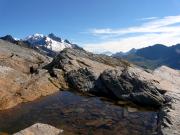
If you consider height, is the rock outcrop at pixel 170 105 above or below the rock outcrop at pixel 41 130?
above

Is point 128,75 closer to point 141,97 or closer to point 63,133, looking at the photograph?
point 141,97

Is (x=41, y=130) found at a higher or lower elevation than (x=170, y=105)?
lower

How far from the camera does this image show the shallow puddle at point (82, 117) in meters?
28.3

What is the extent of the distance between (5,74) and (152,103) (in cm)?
1979

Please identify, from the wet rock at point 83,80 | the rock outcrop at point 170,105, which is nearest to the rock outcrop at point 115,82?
the wet rock at point 83,80

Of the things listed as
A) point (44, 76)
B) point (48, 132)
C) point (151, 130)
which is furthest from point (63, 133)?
point (44, 76)

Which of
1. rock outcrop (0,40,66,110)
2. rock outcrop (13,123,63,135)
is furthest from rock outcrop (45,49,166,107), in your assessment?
rock outcrop (13,123,63,135)

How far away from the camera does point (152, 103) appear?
36625 millimetres

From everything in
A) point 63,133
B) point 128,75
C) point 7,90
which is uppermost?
point 128,75

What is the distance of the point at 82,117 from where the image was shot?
32.3 meters

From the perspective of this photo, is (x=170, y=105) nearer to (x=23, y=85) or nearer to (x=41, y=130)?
(x=41, y=130)

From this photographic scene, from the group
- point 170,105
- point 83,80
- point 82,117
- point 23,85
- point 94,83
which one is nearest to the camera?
point 170,105

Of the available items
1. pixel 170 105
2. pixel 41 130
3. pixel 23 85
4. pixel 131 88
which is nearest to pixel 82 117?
pixel 41 130

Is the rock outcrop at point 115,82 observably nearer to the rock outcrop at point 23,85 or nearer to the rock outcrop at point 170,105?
the rock outcrop at point 170,105
